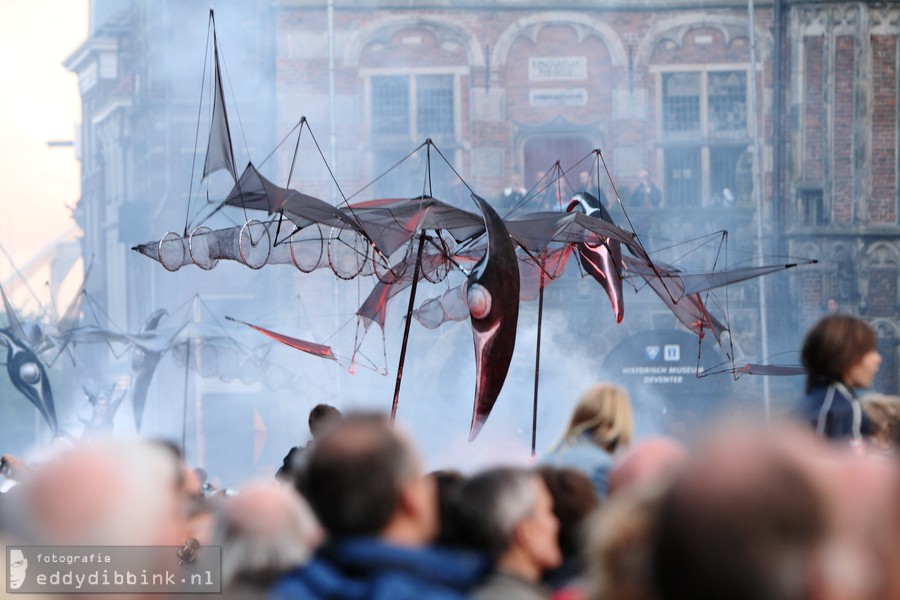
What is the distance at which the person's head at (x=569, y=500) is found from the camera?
3.17 m

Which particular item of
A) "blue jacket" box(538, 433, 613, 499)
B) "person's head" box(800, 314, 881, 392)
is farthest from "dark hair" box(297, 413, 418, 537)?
"person's head" box(800, 314, 881, 392)

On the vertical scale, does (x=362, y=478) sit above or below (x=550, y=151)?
below

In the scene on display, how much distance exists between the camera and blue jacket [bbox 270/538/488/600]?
2340mm

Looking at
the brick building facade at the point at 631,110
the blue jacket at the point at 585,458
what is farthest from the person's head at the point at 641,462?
the brick building facade at the point at 631,110

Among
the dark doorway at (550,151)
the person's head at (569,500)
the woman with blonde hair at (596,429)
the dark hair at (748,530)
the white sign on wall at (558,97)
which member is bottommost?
the person's head at (569,500)

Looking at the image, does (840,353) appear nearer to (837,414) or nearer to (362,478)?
(837,414)

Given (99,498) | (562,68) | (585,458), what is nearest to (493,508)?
(99,498)

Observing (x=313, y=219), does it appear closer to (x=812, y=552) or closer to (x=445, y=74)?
(x=812, y=552)

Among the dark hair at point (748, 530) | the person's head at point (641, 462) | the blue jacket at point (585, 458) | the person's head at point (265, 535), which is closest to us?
the dark hair at point (748, 530)

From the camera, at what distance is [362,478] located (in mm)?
2338

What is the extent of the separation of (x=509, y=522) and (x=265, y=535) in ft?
1.85

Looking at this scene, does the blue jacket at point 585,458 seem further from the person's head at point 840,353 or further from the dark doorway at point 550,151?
the dark doorway at point 550,151

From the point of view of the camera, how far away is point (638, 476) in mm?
2980

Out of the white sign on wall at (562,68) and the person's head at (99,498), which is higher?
the white sign on wall at (562,68)
